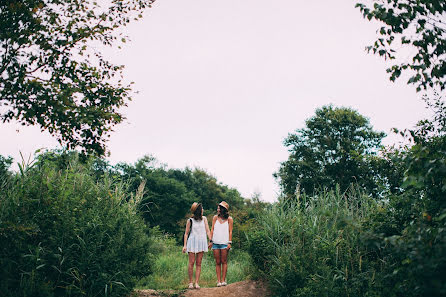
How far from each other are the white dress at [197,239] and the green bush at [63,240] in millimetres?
1132

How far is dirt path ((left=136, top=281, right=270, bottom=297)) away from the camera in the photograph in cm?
673

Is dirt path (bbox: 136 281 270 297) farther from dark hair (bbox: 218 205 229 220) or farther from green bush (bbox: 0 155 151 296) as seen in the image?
dark hair (bbox: 218 205 229 220)

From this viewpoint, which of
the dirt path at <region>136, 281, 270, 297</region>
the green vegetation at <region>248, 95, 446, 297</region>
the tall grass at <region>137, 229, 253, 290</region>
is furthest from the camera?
the tall grass at <region>137, 229, 253, 290</region>

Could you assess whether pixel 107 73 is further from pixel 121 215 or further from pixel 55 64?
pixel 121 215

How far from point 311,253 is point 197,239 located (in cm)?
247

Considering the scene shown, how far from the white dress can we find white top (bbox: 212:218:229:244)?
247mm

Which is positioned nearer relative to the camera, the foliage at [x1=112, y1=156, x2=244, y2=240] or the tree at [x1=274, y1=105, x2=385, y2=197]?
the tree at [x1=274, y1=105, x2=385, y2=197]

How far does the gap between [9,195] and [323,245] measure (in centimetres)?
536

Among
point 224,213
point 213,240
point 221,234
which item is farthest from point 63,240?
point 224,213

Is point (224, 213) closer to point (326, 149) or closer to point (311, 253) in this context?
point (311, 253)

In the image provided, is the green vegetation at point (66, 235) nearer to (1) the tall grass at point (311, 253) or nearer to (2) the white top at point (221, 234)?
(2) the white top at point (221, 234)

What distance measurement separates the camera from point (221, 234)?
764cm

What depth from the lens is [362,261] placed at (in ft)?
19.1

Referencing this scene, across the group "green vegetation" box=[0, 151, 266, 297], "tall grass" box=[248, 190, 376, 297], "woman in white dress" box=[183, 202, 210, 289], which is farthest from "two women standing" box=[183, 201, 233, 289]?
"green vegetation" box=[0, 151, 266, 297]
